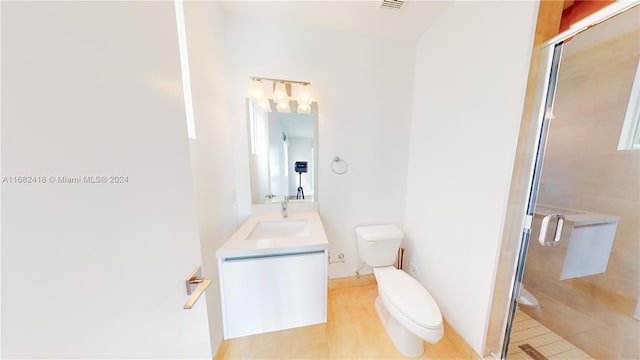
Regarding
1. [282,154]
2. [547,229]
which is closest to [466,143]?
[547,229]

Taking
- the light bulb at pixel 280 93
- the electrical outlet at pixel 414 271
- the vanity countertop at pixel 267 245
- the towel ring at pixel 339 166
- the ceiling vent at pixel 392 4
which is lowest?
the electrical outlet at pixel 414 271

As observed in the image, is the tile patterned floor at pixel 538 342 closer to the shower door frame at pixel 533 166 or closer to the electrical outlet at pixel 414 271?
the shower door frame at pixel 533 166

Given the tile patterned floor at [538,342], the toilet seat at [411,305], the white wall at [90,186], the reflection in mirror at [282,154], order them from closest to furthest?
the white wall at [90,186], the toilet seat at [411,305], the tile patterned floor at [538,342], the reflection in mirror at [282,154]

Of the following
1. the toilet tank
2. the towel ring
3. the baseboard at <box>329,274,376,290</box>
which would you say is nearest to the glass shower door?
the toilet tank

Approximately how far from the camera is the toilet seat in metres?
1.05

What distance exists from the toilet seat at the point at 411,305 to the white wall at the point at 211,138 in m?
1.12

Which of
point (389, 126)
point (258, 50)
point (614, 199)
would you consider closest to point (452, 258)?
point (614, 199)

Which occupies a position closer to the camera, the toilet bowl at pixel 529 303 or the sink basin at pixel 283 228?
the toilet bowl at pixel 529 303

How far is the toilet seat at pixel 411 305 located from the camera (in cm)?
105

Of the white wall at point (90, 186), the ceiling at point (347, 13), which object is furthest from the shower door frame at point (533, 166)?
the white wall at point (90, 186)

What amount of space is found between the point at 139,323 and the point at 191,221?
28 centimetres

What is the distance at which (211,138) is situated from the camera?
1.17 m

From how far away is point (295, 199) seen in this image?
1.67 meters

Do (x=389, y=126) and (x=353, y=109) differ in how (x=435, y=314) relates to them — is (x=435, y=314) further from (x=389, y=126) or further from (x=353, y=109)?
(x=353, y=109)
